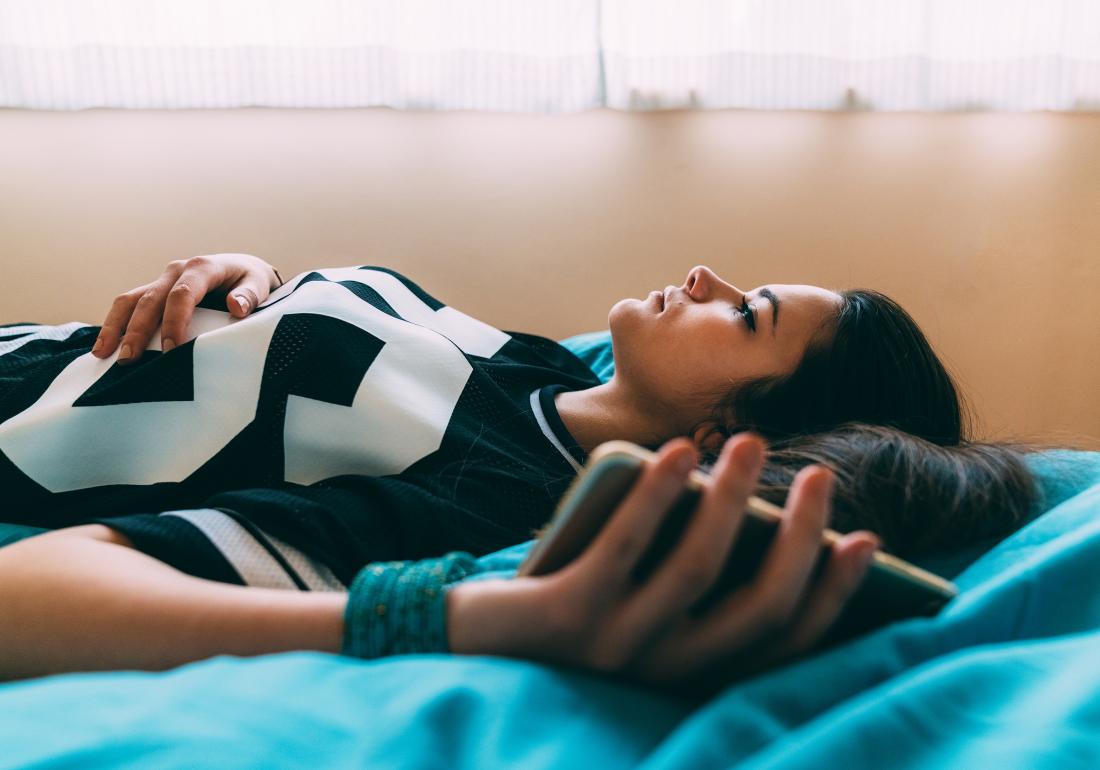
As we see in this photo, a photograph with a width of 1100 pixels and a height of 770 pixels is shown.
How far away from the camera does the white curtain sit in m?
1.43

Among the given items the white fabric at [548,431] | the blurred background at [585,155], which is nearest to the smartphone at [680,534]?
the white fabric at [548,431]

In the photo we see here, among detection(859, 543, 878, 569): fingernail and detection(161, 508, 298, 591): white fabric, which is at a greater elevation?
detection(859, 543, 878, 569): fingernail

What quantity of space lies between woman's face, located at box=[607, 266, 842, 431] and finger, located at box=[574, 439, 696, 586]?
1.89 ft

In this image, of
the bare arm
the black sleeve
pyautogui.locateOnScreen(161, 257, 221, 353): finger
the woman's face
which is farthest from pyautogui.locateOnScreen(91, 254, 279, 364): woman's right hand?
the woman's face

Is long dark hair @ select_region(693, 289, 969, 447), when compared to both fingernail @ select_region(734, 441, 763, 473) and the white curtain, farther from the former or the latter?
the white curtain

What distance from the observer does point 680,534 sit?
402mm

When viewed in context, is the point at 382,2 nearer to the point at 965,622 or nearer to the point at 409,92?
the point at 409,92

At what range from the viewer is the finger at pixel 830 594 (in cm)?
40

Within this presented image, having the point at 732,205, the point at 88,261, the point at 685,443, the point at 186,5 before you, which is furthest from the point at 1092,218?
the point at 88,261

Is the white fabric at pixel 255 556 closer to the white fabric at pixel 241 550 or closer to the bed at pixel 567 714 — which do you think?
the white fabric at pixel 241 550

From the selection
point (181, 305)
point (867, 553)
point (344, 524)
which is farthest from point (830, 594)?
point (181, 305)

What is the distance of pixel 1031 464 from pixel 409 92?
1243mm

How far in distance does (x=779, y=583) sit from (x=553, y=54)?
134cm

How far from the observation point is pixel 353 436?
0.78m
